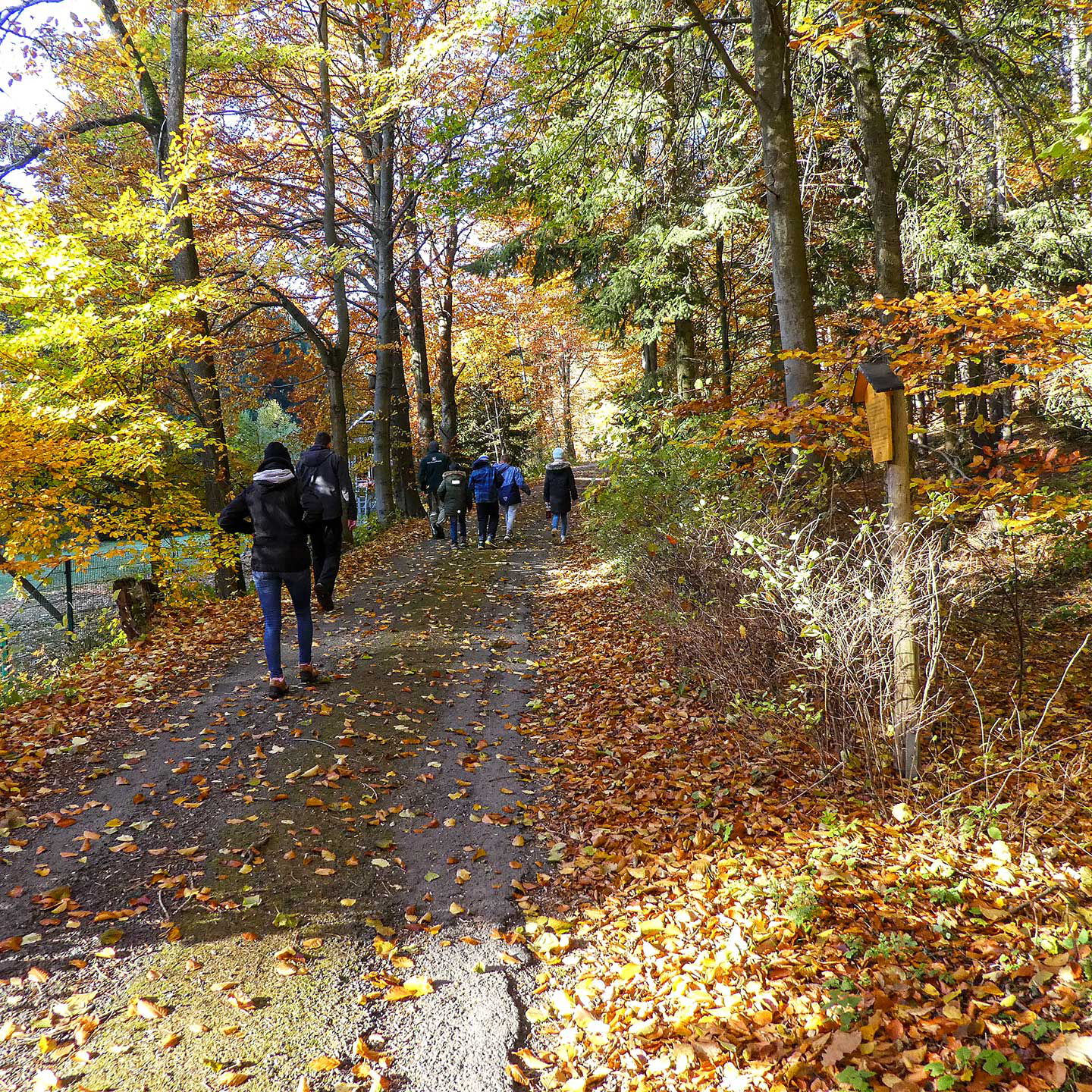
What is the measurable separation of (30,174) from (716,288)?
1505cm

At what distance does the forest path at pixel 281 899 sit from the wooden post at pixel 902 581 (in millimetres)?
2492

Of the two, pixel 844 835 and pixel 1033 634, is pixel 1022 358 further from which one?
pixel 1033 634

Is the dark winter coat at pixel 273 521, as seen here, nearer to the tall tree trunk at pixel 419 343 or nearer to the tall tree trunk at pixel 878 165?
the tall tree trunk at pixel 878 165

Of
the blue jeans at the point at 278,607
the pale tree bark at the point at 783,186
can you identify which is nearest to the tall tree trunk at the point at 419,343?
the blue jeans at the point at 278,607

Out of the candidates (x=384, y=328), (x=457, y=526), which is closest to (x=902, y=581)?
(x=457, y=526)

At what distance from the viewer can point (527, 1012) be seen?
10.9 ft

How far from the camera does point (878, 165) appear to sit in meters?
8.57

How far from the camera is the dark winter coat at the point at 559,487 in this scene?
49.0 ft

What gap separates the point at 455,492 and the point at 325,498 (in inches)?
212

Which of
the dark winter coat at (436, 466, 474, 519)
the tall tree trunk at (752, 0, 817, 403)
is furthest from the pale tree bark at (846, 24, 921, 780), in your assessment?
the dark winter coat at (436, 466, 474, 519)

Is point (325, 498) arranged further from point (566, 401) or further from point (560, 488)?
point (566, 401)

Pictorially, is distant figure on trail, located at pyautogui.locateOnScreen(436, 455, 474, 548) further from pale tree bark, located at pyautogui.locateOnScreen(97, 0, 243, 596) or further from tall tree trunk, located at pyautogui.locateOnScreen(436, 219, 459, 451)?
tall tree trunk, located at pyautogui.locateOnScreen(436, 219, 459, 451)

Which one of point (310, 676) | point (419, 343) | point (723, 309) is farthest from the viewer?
point (419, 343)

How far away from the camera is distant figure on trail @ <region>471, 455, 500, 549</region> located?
14.0m
